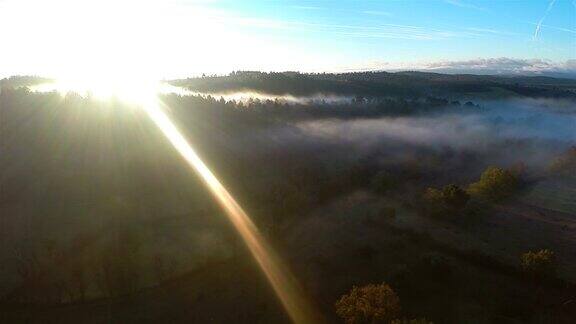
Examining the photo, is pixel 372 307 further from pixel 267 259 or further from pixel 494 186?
pixel 494 186

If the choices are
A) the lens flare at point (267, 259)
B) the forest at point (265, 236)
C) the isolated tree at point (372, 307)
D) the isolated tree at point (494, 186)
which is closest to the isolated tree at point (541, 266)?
the forest at point (265, 236)

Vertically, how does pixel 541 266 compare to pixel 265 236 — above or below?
above

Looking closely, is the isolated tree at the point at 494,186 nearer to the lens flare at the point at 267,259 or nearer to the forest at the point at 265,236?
the forest at the point at 265,236

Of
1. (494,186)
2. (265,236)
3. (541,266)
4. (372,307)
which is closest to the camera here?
(372,307)

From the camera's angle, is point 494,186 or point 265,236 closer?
point 265,236

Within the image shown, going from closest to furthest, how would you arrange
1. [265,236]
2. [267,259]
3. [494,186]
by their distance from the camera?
[267,259] < [265,236] < [494,186]

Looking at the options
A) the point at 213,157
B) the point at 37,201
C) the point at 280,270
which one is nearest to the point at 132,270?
the point at 280,270

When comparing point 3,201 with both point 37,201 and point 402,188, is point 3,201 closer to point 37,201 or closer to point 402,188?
point 37,201

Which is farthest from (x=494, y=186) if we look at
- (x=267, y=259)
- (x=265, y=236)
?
(x=267, y=259)

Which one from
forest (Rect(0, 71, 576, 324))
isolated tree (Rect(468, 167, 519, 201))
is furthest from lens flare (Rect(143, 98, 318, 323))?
isolated tree (Rect(468, 167, 519, 201))

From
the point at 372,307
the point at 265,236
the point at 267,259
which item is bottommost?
the point at 267,259
